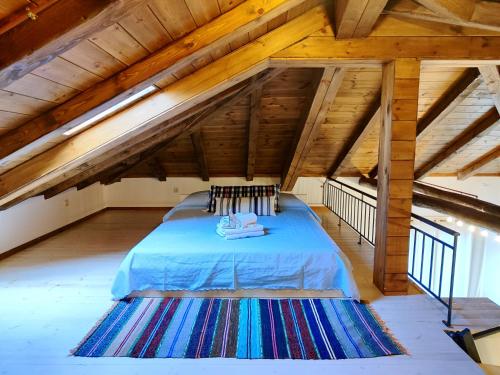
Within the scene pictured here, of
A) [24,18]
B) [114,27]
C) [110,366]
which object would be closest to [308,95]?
[114,27]

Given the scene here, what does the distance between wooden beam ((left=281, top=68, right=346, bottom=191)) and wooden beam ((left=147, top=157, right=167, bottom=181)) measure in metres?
2.27

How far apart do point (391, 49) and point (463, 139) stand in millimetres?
2841

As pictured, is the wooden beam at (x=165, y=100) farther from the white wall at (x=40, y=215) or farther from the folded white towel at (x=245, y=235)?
the white wall at (x=40, y=215)

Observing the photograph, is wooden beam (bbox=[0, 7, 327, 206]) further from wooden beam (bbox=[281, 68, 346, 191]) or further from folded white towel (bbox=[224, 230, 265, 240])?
folded white towel (bbox=[224, 230, 265, 240])

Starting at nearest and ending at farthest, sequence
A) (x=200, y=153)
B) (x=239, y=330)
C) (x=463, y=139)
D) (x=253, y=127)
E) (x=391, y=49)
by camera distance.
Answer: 1. (x=239, y=330)
2. (x=391, y=49)
3. (x=253, y=127)
4. (x=463, y=139)
5. (x=200, y=153)

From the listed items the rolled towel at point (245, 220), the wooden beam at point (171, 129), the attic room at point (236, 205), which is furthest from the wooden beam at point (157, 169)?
the rolled towel at point (245, 220)

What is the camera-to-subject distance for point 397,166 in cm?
229

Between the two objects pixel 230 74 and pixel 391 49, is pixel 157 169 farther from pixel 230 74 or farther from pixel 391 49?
pixel 391 49

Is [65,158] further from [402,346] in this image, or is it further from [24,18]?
[402,346]

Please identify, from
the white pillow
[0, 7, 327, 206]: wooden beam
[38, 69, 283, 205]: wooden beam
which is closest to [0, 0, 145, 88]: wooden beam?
[0, 7, 327, 206]: wooden beam

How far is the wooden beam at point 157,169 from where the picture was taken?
524 centimetres

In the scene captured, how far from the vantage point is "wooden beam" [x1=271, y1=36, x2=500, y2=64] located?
7.41 ft

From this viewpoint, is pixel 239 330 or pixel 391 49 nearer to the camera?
pixel 239 330

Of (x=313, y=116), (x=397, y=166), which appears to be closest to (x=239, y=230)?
(x=397, y=166)
